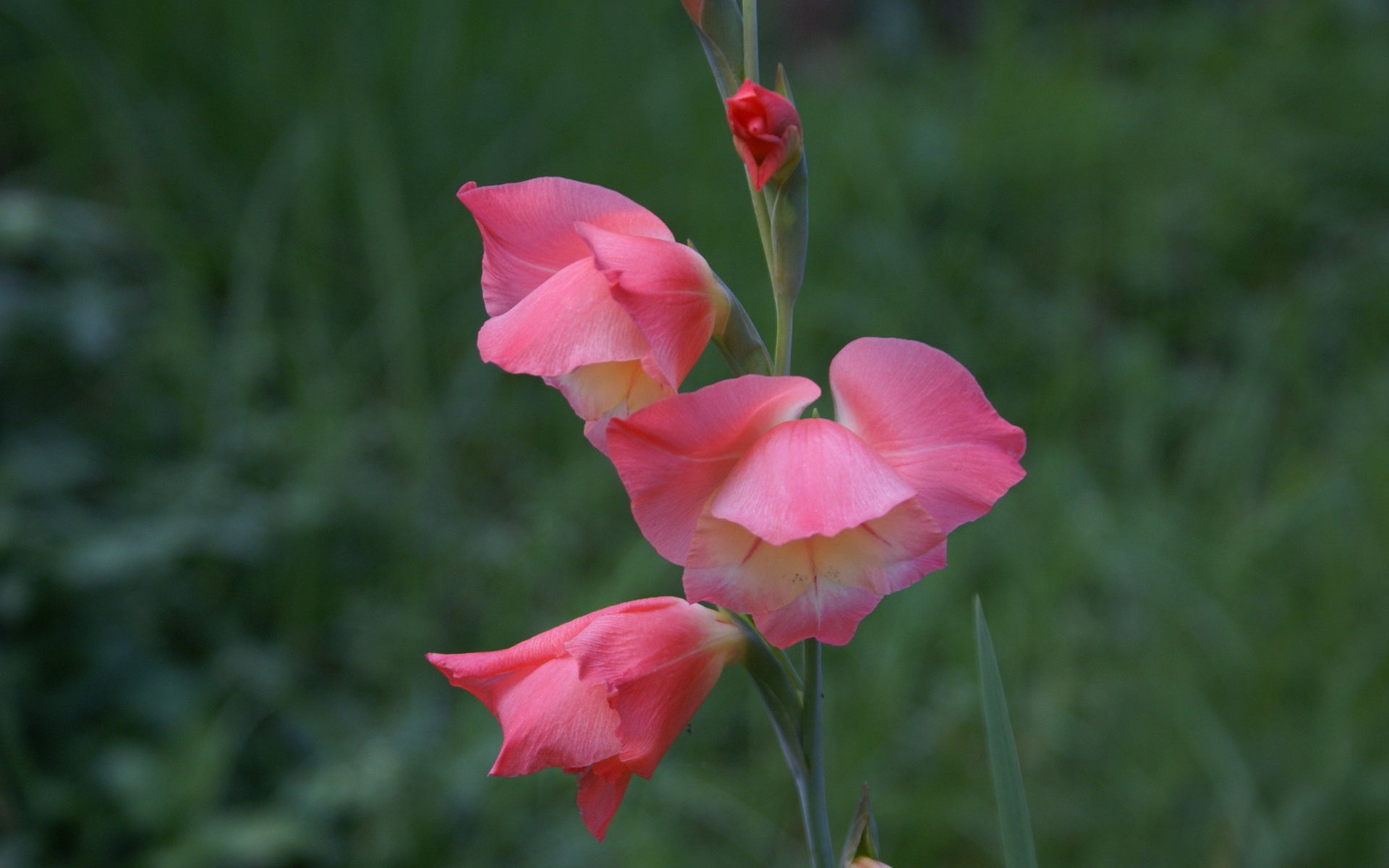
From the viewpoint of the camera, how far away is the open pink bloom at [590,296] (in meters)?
0.52

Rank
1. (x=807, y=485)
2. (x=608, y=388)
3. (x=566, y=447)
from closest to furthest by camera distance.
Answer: (x=807, y=485) → (x=608, y=388) → (x=566, y=447)

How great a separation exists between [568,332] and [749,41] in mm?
201

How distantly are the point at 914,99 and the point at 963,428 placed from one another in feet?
12.2

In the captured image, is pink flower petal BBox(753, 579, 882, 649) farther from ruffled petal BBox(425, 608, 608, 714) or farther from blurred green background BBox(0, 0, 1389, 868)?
blurred green background BBox(0, 0, 1389, 868)

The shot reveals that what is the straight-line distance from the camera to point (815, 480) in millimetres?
481

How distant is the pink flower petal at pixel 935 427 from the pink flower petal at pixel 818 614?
5cm

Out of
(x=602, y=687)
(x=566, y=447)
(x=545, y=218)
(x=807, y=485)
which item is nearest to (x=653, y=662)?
(x=602, y=687)

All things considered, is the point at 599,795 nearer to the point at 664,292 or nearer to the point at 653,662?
the point at 653,662

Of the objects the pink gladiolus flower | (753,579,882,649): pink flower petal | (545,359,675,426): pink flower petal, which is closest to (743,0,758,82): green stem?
the pink gladiolus flower

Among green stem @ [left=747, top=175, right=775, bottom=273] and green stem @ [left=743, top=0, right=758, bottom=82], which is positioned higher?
green stem @ [left=743, top=0, right=758, bottom=82]

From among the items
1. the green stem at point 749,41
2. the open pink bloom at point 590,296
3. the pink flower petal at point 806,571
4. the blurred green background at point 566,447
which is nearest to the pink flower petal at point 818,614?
the pink flower petal at point 806,571

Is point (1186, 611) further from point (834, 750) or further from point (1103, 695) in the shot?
point (834, 750)

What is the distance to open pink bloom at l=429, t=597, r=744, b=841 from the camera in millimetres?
529

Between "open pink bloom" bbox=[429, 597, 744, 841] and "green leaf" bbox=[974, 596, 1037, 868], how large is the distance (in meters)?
0.14
